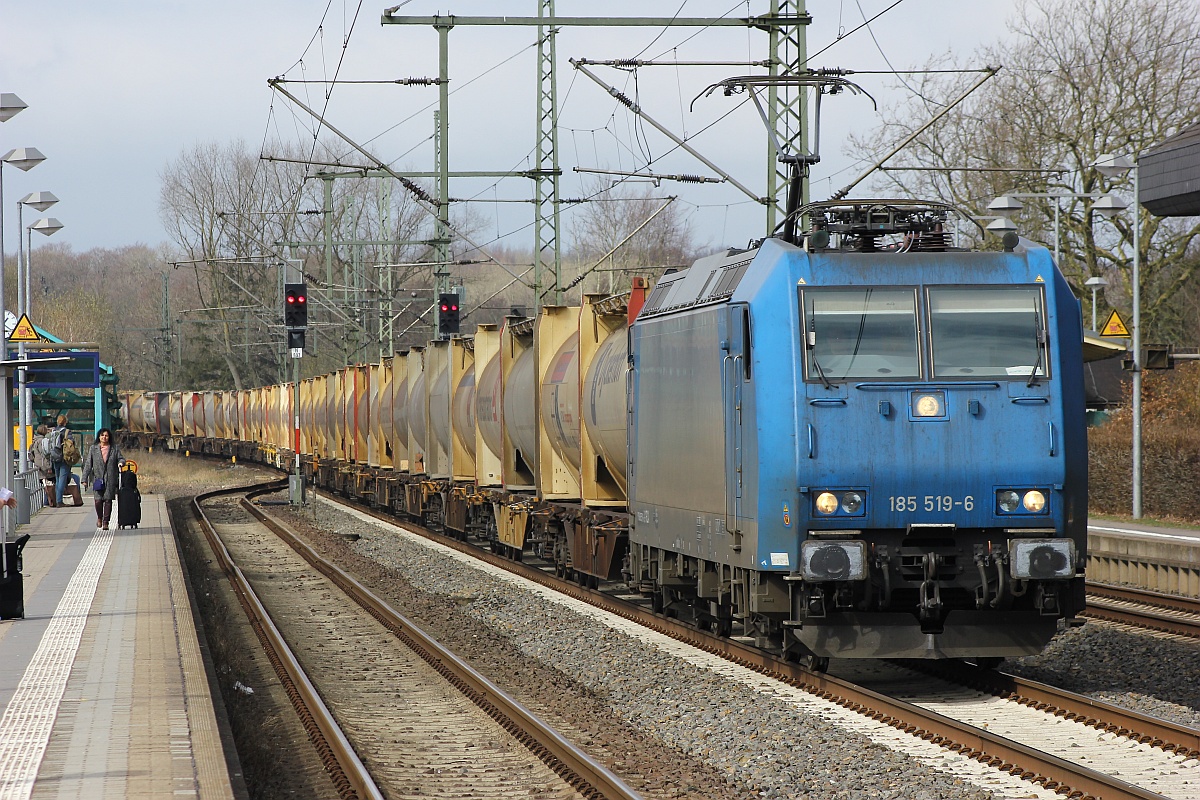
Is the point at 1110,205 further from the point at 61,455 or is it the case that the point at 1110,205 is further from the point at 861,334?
the point at 61,455

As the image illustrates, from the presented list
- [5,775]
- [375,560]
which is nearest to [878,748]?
[5,775]

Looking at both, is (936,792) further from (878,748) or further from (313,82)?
(313,82)

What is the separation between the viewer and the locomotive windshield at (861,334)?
988cm

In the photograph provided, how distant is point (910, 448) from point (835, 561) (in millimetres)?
950

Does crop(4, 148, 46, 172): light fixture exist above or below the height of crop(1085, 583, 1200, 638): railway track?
above

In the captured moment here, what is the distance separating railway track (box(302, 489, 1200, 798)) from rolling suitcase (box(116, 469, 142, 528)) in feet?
55.8

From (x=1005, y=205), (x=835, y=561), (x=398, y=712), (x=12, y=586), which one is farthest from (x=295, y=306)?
(x=835, y=561)

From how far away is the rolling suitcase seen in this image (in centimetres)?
2597

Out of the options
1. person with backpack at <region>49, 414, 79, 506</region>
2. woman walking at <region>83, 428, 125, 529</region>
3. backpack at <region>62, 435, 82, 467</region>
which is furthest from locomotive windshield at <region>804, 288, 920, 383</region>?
backpack at <region>62, 435, 82, 467</region>

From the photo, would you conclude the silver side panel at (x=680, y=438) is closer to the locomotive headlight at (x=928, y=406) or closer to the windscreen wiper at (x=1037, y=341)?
the locomotive headlight at (x=928, y=406)

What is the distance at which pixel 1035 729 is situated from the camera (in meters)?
9.02

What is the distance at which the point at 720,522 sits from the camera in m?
10.9

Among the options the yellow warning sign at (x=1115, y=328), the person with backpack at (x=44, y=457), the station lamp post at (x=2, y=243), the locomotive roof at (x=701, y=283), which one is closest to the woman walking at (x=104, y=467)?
the station lamp post at (x=2, y=243)

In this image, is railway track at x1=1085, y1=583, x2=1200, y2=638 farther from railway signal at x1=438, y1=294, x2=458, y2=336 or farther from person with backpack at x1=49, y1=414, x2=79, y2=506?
person with backpack at x1=49, y1=414, x2=79, y2=506
